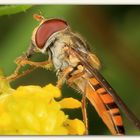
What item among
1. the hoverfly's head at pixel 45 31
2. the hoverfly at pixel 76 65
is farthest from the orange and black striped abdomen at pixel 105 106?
the hoverfly's head at pixel 45 31

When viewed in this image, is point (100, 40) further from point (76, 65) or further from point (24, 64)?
point (24, 64)

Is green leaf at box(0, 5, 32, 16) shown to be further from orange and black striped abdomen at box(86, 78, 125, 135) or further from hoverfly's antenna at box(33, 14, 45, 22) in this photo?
orange and black striped abdomen at box(86, 78, 125, 135)

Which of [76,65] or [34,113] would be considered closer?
[34,113]

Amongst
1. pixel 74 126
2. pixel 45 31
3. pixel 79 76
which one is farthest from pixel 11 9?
pixel 74 126

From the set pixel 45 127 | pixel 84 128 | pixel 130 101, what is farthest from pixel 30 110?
pixel 130 101

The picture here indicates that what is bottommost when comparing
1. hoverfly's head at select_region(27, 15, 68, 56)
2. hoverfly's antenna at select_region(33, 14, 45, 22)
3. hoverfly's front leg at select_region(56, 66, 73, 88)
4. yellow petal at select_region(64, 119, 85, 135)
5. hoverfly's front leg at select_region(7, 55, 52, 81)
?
yellow petal at select_region(64, 119, 85, 135)

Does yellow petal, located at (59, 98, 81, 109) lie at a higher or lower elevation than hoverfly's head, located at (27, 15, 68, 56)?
lower

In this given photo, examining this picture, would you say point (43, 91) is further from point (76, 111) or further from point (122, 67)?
point (122, 67)

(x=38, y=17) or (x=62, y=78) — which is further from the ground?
(x=38, y=17)

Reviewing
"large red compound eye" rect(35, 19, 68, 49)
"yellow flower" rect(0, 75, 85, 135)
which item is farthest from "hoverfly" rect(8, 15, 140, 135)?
"yellow flower" rect(0, 75, 85, 135)
